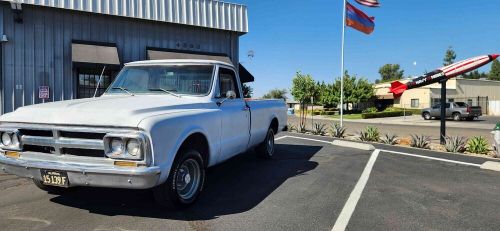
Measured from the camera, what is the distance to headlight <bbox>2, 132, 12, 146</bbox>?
469 centimetres

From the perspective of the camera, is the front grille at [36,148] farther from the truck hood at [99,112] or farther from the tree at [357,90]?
the tree at [357,90]

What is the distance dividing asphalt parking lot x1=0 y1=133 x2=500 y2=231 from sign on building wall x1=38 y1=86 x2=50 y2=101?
8361 millimetres

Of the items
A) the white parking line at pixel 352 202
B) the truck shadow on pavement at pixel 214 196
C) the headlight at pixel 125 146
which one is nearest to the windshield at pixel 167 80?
the truck shadow on pavement at pixel 214 196

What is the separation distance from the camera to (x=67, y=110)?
452cm

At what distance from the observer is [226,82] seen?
6.48 meters

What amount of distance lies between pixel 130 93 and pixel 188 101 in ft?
3.51

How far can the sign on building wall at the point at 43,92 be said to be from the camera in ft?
47.3

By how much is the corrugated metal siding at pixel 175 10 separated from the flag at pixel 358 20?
4987 millimetres

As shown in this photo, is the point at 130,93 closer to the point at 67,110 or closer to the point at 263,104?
the point at 67,110

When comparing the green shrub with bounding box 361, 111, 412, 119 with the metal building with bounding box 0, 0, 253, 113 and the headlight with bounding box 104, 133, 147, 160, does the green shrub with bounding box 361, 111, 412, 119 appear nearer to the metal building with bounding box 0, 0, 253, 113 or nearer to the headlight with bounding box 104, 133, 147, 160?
the metal building with bounding box 0, 0, 253, 113

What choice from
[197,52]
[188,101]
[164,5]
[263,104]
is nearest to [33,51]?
[164,5]

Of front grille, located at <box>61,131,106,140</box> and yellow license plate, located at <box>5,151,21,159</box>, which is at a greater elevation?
front grille, located at <box>61,131,106,140</box>

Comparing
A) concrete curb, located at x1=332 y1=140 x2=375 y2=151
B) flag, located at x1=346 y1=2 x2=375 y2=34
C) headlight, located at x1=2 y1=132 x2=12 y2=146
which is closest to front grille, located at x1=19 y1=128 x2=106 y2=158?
headlight, located at x1=2 y1=132 x2=12 y2=146

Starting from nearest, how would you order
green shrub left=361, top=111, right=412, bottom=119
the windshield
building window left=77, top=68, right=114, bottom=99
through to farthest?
the windshield
building window left=77, top=68, right=114, bottom=99
green shrub left=361, top=111, right=412, bottom=119
